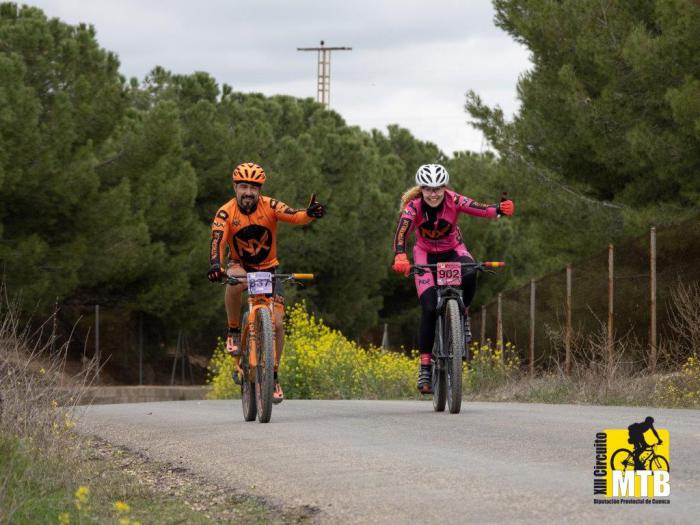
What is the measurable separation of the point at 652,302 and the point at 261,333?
682 centimetres

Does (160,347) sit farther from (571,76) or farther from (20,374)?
(20,374)

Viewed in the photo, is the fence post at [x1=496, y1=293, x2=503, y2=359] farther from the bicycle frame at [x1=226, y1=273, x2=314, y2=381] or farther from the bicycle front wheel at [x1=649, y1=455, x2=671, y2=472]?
the bicycle front wheel at [x1=649, y1=455, x2=671, y2=472]

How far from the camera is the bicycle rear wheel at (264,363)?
11625 mm

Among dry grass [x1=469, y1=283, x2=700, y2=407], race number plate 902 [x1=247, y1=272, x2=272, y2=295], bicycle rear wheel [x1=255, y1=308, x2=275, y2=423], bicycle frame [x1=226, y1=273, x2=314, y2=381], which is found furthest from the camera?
dry grass [x1=469, y1=283, x2=700, y2=407]

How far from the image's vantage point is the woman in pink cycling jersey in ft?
40.2

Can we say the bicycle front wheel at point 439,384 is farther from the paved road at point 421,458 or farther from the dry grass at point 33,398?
the dry grass at point 33,398

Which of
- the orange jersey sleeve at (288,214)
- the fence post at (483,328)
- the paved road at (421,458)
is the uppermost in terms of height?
the orange jersey sleeve at (288,214)

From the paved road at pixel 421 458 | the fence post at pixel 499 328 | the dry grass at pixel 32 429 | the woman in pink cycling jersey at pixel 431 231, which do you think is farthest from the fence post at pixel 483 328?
the dry grass at pixel 32 429

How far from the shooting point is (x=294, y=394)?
73.0 ft

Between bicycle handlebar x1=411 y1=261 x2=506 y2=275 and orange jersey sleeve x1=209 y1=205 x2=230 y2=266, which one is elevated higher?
orange jersey sleeve x1=209 y1=205 x2=230 y2=266

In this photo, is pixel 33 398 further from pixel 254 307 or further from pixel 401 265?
pixel 401 265

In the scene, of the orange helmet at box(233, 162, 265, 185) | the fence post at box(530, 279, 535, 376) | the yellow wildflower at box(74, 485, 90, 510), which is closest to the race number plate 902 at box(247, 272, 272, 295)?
the orange helmet at box(233, 162, 265, 185)

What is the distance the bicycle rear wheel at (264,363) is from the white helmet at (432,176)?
1.73m

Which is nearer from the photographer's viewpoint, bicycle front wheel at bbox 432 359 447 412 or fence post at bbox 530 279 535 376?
bicycle front wheel at bbox 432 359 447 412
